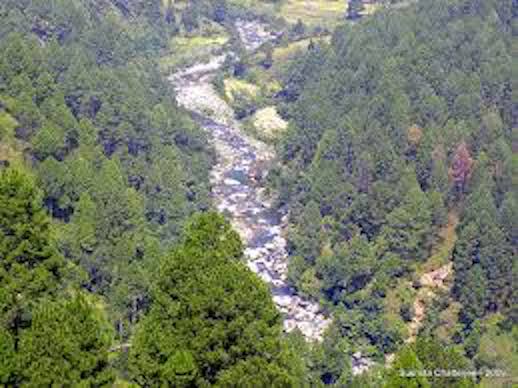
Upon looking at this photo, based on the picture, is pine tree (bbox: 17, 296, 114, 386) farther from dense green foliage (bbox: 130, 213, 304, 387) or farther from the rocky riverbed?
the rocky riverbed

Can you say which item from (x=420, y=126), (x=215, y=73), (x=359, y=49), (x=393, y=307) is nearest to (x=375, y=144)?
(x=420, y=126)

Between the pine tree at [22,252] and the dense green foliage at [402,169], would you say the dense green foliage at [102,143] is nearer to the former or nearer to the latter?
the dense green foliage at [402,169]

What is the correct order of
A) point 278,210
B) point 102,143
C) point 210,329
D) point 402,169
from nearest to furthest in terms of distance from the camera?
point 210,329 → point 402,169 → point 102,143 → point 278,210

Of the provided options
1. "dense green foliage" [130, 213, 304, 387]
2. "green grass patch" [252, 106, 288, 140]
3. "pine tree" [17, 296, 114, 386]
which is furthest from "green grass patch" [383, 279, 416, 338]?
"pine tree" [17, 296, 114, 386]

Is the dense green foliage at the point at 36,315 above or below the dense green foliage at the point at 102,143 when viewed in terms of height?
above

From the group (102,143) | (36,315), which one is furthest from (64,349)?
(102,143)

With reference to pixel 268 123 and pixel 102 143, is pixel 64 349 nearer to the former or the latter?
pixel 102 143

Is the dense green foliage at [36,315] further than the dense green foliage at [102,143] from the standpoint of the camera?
No

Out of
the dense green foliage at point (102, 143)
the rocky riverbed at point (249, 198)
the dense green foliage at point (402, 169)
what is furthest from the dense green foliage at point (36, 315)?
the dense green foliage at point (402, 169)
